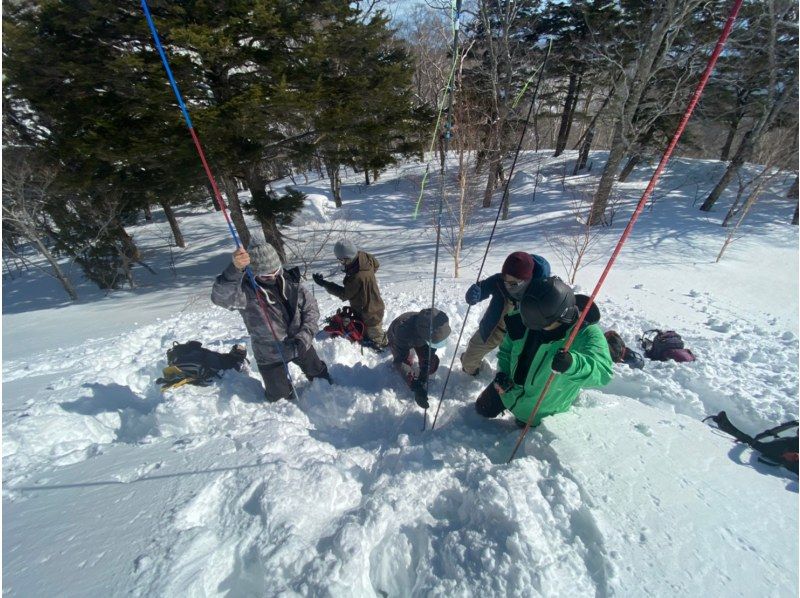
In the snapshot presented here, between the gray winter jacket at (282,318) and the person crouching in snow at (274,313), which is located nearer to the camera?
the person crouching in snow at (274,313)

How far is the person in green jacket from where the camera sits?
2361 millimetres

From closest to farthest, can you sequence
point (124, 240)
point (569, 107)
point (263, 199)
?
point (263, 199) < point (124, 240) < point (569, 107)

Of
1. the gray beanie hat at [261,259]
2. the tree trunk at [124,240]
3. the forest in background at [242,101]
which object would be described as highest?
the forest in background at [242,101]

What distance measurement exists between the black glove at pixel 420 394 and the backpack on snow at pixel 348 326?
1312mm

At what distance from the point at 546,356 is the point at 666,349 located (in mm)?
2951

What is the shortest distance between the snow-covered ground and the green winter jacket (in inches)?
9.4

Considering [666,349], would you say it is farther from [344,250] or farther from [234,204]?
[234,204]

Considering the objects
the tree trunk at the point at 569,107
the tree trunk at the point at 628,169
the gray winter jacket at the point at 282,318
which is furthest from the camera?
the tree trunk at the point at 569,107

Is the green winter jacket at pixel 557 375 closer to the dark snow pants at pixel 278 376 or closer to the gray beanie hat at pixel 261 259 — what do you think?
the dark snow pants at pixel 278 376

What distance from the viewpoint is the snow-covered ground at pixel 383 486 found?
5.88 ft

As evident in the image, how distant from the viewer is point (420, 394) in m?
3.64

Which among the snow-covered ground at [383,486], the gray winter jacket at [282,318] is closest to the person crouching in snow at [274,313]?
the gray winter jacket at [282,318]

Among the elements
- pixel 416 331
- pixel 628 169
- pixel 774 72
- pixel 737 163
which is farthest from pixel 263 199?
pixel 628 169

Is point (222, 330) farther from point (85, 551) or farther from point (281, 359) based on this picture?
point (85, 551)
